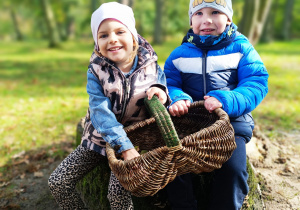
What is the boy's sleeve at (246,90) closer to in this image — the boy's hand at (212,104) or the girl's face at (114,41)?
the boy's hand at (212,104)

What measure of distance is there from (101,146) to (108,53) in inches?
27.7

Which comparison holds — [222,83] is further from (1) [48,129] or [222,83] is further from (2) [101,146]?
(1) [48,129]

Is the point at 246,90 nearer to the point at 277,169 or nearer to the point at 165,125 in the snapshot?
the point at 165,125

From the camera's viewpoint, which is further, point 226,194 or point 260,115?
point 260,115

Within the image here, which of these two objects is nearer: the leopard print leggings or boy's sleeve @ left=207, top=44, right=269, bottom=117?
boy's sleeve @ left=207, top=44, right=269, bottom=117

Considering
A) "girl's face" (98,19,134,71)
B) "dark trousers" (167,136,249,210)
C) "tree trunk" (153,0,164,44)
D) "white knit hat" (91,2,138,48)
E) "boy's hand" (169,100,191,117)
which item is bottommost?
"tree trunk" (153,0,164,44)

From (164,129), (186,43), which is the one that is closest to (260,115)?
(186,43)

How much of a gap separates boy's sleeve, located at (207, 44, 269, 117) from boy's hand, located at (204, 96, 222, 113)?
0.03m

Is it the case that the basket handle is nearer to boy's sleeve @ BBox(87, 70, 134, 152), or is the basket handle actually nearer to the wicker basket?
the wicker basket

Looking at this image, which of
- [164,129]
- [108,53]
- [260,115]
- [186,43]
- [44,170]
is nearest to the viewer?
[164,129]

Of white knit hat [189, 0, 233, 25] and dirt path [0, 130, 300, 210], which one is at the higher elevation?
white knit hat [189, 0, 233, 25]

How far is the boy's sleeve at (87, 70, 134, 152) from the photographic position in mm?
2016

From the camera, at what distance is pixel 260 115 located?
5367 mm

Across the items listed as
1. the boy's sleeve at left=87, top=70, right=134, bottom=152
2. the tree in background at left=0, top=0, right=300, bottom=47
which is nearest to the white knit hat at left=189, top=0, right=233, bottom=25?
the boy's sleeve at left=87, top=70, right=134, bottom=152
